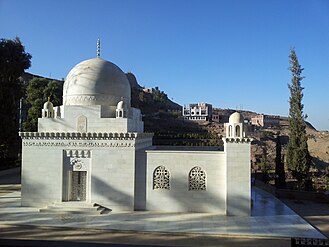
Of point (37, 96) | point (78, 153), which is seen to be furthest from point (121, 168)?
point (37, 96)

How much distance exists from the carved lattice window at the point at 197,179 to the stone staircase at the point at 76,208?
3.76 meters

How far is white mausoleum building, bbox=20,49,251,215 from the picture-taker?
11359mm

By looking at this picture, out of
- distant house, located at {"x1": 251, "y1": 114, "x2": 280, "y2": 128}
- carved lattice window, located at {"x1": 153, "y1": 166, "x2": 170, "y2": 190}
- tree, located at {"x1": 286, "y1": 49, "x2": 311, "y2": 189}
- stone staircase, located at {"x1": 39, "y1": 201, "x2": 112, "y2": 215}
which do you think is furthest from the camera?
distant house, located at {"x1": 251, "y1": 114, "x2": 280, "y2": 128}

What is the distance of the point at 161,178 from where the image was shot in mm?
11734

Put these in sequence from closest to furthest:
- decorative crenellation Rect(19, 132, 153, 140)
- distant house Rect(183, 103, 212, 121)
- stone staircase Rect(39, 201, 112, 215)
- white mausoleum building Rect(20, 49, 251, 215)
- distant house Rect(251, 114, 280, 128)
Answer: stone staircase Rect(39, 201, 112, 215)
white mausoleum building Rect(20, 49, 251, 215)
decorative crenellation Rect(19, 132, 153, 140)
distant house Rect(183, 103, 212, 121)
distant house Rect(251, 114, 280, 128)

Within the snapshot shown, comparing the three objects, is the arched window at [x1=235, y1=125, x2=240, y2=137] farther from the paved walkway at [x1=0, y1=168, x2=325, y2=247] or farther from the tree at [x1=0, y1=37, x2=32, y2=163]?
the tree at [x1=0, y1=37, x2=32, y2=163]

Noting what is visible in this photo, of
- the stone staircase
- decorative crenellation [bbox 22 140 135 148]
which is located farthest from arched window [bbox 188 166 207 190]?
the stone staircase

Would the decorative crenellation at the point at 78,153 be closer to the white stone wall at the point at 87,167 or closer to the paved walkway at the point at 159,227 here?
the white stone wall at the point at 87,167

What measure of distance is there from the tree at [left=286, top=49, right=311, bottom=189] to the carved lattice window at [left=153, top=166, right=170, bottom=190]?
35.3 feet

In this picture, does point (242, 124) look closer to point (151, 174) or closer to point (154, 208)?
point (151, 174)

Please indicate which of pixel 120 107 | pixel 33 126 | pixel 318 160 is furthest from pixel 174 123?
pixel 120 107

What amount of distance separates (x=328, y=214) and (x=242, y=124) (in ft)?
18.4

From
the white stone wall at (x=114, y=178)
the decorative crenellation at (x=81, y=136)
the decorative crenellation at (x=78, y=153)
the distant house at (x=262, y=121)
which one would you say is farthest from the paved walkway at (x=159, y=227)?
the distant house at (x=262, y=121)

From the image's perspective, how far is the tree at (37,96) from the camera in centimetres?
2392
